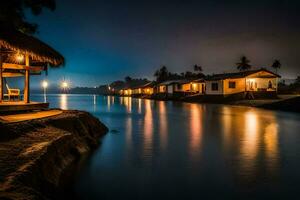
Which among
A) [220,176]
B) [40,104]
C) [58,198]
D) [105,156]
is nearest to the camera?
[58,198]

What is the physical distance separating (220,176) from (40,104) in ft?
34.3

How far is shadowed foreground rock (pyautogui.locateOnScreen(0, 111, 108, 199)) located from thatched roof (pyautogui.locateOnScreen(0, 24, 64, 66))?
128 inches

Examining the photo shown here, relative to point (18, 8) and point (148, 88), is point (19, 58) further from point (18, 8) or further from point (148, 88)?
point (148, 88)

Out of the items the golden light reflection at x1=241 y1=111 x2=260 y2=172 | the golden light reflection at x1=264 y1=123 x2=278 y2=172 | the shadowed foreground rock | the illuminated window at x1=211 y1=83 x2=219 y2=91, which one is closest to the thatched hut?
the shadowed foreground rock

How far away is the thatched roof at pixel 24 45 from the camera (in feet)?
36.2

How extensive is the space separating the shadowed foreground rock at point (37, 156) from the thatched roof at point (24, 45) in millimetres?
3258

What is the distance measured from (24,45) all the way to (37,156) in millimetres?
7087

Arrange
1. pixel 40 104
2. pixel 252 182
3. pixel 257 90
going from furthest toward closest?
pixel 257 90
pixel 40 104
pixel 252 182

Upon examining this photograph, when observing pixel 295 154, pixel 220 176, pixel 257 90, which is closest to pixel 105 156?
pixel 220 176

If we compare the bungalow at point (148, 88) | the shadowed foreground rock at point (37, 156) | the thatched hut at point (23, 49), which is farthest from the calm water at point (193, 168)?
the bungalow at point (148, 88)

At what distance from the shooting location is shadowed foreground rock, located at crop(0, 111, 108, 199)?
4754 mm

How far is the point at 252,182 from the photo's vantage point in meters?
7.40

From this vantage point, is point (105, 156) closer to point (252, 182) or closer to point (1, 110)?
point (1, 110)

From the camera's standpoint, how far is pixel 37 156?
630cm
